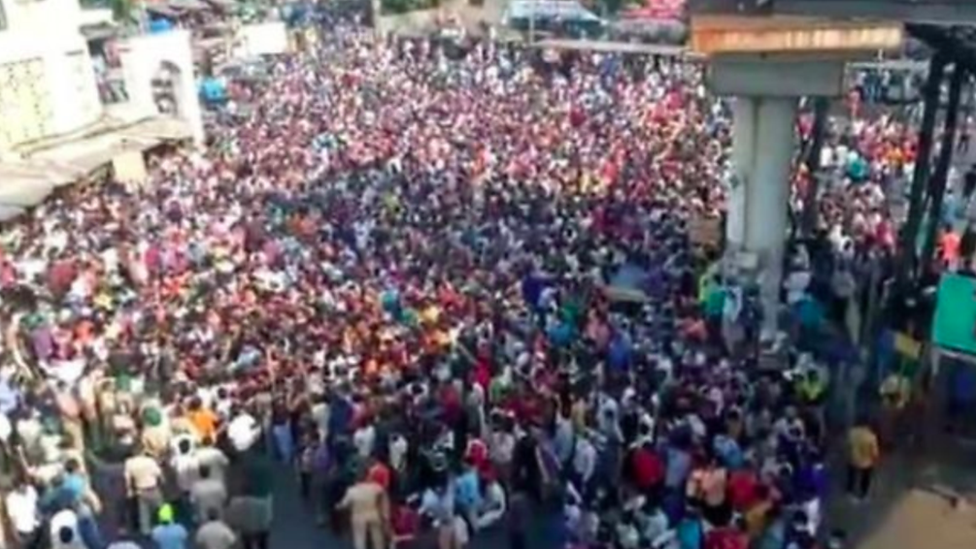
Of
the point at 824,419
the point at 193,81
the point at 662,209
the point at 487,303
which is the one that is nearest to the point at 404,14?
the point at 193,81

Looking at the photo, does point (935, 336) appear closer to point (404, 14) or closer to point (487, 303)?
point (487, 303)

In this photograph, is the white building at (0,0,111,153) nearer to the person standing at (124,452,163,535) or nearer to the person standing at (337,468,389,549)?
the person standing at (124,452,163,535)

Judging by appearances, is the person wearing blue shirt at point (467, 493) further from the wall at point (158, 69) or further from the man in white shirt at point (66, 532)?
the wall at point (158, 69)

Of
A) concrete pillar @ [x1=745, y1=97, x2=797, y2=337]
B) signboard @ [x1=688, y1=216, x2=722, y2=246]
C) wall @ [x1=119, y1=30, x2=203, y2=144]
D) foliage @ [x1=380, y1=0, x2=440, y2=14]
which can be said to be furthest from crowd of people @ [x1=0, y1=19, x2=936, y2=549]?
foliage @ [x1=380, y1=0, x2=440, y2=14]

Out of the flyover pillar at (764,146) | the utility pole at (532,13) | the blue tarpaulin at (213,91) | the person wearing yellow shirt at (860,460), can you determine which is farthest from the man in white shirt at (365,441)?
the utility pole at (532,13)

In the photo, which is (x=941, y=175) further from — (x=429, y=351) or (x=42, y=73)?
(x=42, y=73)
